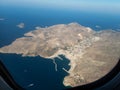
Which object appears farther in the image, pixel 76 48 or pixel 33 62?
pixel 76 48

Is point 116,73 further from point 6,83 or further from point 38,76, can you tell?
point 38,76

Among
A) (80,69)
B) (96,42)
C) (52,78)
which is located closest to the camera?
(52,78)

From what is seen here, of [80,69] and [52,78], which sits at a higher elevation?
[52,78]

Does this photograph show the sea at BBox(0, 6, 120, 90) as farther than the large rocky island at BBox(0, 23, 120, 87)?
No

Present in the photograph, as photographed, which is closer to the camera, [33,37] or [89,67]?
[89,67]

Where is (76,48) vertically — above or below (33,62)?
below

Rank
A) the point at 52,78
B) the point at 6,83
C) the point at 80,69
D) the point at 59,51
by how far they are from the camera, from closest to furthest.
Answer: the point at 6,83 < the point at 52,78 < the point at 80,69 < the point at 59,51

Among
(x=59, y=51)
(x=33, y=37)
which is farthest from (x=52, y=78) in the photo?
(x=33, y=37)

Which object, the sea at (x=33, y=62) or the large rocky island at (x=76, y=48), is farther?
the large rocky island at (x=76, y=48)

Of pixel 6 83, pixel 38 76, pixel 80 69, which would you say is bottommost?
pixel 80 69

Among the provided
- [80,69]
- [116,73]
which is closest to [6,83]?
[116,73]

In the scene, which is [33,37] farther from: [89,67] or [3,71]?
[3,71]
